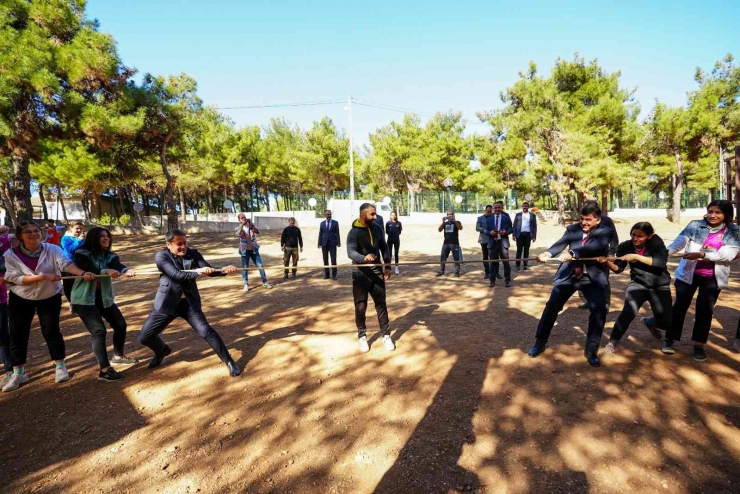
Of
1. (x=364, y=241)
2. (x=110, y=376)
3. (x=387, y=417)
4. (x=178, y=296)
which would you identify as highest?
(x=364, y=241)

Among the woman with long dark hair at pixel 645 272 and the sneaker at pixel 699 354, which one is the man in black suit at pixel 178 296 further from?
the sneaker at pixel 699 354

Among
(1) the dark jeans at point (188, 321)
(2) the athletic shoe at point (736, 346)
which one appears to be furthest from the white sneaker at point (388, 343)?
(2) the athletic shoe at point (736, 346)

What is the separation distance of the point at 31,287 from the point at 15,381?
111 cm

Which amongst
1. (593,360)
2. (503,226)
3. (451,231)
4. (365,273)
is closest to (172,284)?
(365,273)

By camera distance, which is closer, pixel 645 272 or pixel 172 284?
pixel 172 284

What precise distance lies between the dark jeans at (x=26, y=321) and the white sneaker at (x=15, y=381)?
13 centimetres

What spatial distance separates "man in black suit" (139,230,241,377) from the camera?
13.2 ft

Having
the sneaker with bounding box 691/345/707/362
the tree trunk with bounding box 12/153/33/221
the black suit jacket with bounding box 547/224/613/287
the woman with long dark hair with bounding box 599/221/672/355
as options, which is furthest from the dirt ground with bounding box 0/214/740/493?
the tree trunk with bounding box 12/153/33/221

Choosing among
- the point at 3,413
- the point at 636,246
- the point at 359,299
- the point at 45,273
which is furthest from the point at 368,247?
the point at 3,413

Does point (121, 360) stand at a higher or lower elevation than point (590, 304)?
lower

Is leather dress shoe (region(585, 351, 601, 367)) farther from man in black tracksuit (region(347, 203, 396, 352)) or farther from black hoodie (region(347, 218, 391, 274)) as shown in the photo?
black hoodie (region(347, 218, 391, 274))

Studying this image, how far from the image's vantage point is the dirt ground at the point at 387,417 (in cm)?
263

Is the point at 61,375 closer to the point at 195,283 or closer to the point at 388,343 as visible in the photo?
the point at 195,283

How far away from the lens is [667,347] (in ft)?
14.4
